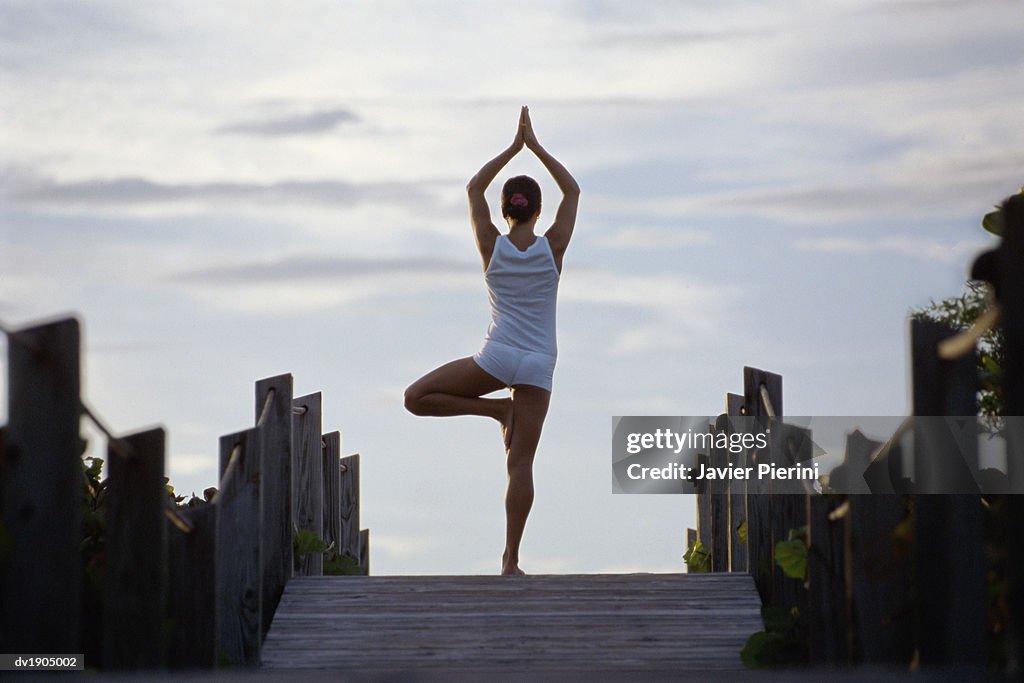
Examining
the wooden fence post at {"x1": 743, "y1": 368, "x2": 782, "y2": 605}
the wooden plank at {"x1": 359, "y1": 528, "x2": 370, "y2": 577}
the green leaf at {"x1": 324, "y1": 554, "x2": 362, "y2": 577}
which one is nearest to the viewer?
the wooden fence post at {"x1": 743, "y1": 368, "x2": 782, "y2": 605}

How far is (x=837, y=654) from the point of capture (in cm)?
579

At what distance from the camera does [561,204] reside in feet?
27.8

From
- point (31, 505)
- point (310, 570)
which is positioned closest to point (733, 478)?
point (310, 570)

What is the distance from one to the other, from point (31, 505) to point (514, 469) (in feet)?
13.3

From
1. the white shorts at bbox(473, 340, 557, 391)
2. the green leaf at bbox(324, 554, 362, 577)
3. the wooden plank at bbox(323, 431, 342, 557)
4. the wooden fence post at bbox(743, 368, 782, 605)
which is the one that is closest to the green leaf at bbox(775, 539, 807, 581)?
the wooden fence post at bbox(743, 368, 782, 605)

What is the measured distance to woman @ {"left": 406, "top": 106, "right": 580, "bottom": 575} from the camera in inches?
322

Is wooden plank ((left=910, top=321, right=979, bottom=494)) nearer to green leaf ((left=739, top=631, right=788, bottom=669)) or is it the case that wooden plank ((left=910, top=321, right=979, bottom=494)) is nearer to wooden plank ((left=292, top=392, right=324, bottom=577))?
green leaf ((left=739, top=631, right=788, bottom=669))

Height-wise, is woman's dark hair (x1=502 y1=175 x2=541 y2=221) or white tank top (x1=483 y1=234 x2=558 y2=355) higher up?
woman's dark hair (x1=502 y1=175 x2=541 y2=221)

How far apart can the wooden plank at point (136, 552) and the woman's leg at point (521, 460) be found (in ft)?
10.8

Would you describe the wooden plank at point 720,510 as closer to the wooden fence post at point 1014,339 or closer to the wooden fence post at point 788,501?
the wooden fence post at point 788,501

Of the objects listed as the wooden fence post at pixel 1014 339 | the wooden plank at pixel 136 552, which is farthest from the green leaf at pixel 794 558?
the wooden plank at pixel 136 552

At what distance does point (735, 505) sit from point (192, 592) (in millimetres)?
4484

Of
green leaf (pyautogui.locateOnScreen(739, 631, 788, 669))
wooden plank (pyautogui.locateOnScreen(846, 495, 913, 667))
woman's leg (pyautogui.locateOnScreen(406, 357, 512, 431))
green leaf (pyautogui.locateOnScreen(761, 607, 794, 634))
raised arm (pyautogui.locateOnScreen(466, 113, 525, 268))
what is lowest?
green leaf (pyautogui.locateOnScreen(739, 631, 788, 669))

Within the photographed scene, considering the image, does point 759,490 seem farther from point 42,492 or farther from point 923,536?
point 42,492
